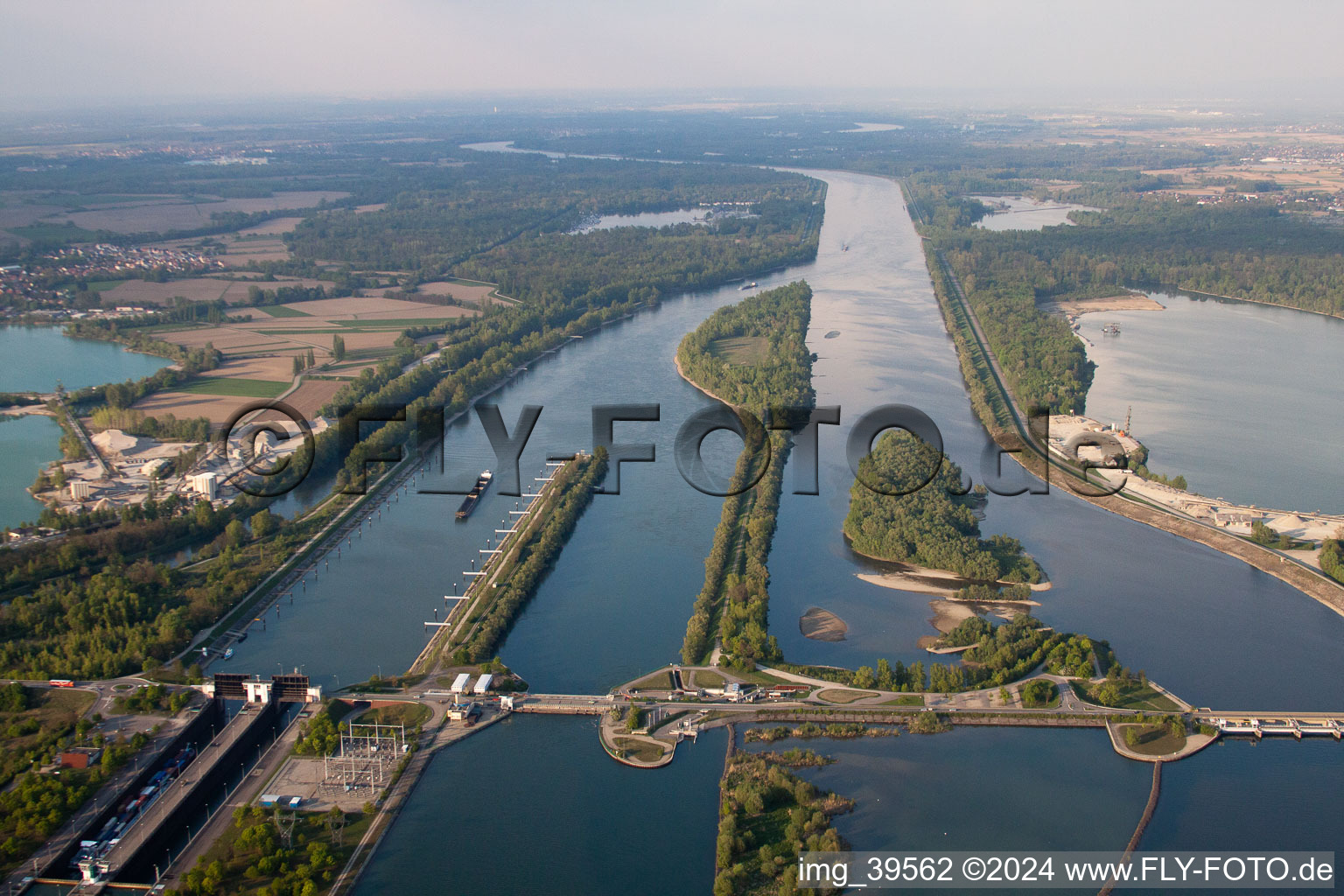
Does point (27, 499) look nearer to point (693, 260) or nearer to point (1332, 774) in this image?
point (1332, 774)

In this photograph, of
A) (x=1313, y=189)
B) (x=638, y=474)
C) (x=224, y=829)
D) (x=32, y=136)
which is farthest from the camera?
(x=32, y=136)

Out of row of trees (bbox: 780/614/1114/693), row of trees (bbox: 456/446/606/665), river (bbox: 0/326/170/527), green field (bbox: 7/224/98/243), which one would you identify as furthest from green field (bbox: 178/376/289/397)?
green field (bbox: 7/224/98/243)

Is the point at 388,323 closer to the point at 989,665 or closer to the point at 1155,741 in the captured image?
the point at 989,665

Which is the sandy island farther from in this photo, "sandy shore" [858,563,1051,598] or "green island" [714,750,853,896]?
"green island" [714,750,853,896]

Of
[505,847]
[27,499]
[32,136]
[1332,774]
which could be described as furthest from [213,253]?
[32,136]

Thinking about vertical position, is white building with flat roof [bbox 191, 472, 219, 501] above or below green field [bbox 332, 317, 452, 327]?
below

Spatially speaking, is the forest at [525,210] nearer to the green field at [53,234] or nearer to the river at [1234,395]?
the green field at [53,234]
